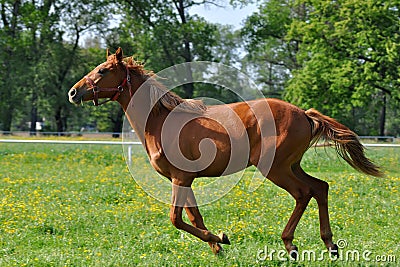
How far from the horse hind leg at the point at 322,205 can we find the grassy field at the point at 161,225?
15cm

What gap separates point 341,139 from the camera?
19.7ft

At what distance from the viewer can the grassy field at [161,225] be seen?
5555mm

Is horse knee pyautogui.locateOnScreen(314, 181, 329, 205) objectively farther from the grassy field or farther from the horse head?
the horse head

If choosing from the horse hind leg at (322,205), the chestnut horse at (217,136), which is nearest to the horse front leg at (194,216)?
the chestnut horse at (217,136)

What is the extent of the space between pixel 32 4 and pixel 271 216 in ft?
114

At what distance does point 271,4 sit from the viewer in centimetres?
3959

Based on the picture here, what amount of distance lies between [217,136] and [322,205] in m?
1.46

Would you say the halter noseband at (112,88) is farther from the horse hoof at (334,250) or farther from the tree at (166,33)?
the tree at (166,33)

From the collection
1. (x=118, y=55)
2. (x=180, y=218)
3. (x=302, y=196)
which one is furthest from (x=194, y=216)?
(x=118, y=55)

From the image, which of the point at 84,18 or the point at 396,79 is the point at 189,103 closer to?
the point at 396,79

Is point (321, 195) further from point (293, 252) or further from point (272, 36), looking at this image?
point (272, 36)

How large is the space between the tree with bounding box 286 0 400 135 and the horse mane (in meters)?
23.2

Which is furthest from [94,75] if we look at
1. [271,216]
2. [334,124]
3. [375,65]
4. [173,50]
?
[173,50]

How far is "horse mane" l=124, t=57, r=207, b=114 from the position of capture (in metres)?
5.96
